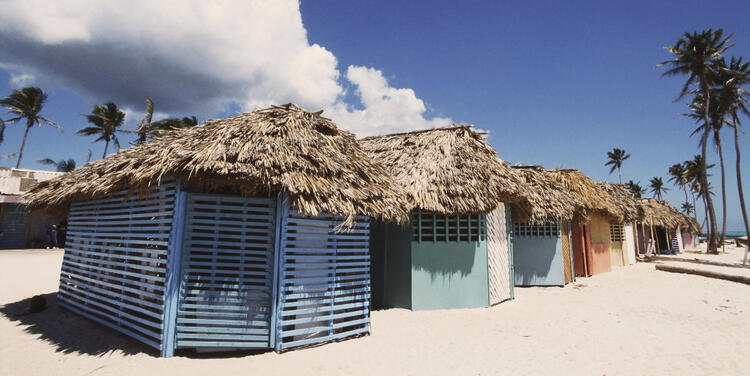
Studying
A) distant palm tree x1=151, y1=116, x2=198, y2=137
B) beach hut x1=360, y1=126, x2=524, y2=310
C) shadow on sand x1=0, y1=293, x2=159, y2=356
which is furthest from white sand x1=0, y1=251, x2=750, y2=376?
distant palm tree x1=151, y1=116, x2=198, y2=137

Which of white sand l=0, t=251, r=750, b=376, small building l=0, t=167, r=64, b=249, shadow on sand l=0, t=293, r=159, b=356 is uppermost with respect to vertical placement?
small building l=0, t=167, r=64, b=249

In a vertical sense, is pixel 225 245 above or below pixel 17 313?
above

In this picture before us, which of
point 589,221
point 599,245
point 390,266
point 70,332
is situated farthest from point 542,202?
point 70,332

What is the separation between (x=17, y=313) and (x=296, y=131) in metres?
7.39

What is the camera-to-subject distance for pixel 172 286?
498 cm

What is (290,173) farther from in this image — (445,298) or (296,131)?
Answer: (445,298)

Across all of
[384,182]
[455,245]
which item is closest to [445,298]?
[455,245]

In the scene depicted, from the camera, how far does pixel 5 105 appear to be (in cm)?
2564

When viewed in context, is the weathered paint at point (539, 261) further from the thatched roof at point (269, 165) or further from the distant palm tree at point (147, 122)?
the distant palm tree at point (147, 122)

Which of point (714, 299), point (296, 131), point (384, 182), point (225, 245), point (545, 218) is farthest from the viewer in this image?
point (545, 218)

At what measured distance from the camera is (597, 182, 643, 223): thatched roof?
18.0 meters

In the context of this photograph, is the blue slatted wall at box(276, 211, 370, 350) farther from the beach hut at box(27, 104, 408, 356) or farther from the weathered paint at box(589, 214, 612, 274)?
the weathered paint at box(589, 214, 612, 274)

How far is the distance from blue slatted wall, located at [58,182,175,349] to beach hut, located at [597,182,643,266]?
18.9 m

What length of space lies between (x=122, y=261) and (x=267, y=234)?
3.15 meters
